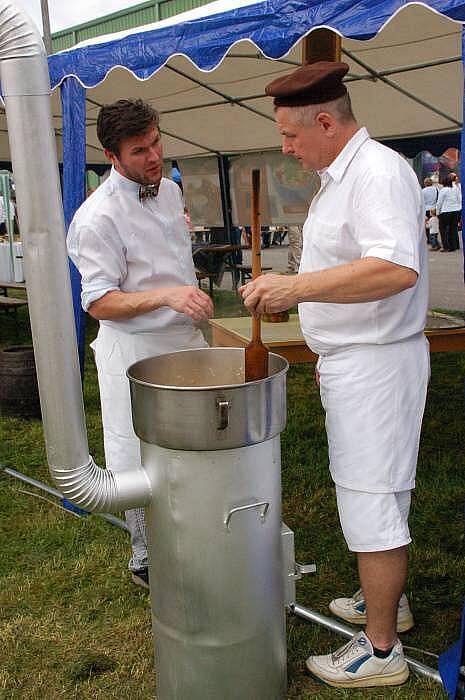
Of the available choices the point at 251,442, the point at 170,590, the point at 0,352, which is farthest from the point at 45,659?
the point at 0,352

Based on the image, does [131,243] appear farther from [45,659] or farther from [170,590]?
[45,659]

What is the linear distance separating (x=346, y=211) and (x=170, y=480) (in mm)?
854

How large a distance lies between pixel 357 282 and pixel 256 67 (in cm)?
363

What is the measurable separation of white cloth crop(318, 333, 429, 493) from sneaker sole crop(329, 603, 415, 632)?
2.33 feet

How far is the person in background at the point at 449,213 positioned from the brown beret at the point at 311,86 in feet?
44.5

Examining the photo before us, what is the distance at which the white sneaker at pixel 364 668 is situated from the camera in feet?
7.05

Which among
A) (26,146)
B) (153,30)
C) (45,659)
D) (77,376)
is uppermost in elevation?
(153,30)

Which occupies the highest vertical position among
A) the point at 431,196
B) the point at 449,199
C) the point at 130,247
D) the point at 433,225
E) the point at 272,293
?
the point at 431,196

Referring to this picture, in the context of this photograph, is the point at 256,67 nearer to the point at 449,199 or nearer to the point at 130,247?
the point at 130,247

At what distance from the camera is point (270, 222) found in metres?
8.98

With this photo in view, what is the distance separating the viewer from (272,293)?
1780 mm

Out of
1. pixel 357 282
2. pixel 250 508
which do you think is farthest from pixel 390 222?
pixel 250 508

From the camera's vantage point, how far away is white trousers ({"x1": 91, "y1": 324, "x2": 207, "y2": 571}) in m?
2.50

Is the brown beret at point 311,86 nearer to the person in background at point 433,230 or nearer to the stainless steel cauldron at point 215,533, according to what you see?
the stainless steel cauldron at point 215,533
